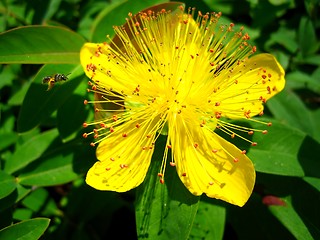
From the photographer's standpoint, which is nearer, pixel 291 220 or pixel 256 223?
pixel 291 220

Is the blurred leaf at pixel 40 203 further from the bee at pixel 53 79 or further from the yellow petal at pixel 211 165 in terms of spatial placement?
the yellow petal at pixel 211 165

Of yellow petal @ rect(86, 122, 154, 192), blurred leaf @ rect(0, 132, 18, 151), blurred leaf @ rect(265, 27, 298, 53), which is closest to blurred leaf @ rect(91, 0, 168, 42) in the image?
yellow petal @ rect(86, 122, 154, 192)

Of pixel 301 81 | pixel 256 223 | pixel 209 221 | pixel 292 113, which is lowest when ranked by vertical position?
pixel 256 223

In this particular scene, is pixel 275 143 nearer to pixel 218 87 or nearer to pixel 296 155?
pixel 296 155

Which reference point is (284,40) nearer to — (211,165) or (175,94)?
(175,94)

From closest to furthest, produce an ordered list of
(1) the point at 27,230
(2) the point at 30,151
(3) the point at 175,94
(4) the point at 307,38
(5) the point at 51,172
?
(1) the point at 27,230 → (3) the point at 175,94 → (5) the point at 51,172 → (2) the point at 30,151 → (4) the point at 307,38

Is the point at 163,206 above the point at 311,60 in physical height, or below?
below

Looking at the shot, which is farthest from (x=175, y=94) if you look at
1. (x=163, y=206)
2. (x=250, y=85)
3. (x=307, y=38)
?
(x=307, y=38)
